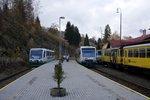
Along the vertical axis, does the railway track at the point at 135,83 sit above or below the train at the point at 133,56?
below

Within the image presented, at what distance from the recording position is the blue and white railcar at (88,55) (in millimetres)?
45553

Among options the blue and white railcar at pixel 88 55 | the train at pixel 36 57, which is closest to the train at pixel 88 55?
the blue and white railcar at pixel 88 55

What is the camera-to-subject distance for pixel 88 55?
151ft

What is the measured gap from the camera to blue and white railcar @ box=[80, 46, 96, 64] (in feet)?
149

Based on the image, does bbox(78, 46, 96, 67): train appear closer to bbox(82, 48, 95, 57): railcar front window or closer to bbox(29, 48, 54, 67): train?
bbox(82, 48, 95, 57): railcar front window

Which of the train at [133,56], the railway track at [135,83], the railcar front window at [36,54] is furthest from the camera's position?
the railcar front window at [36,54]

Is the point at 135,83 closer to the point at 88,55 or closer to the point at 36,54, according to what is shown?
the point at 88,55

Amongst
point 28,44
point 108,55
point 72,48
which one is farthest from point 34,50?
point 72,48

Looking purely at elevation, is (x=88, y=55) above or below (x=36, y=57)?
above

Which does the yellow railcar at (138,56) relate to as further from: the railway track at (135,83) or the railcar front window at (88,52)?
the railcar front window at (88,52)

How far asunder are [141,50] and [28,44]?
43.8 meters

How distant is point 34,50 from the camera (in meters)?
47.9

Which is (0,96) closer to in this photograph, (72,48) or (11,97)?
(11,97)

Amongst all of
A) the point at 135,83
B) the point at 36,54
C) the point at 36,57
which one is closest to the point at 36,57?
the point at 36,57
